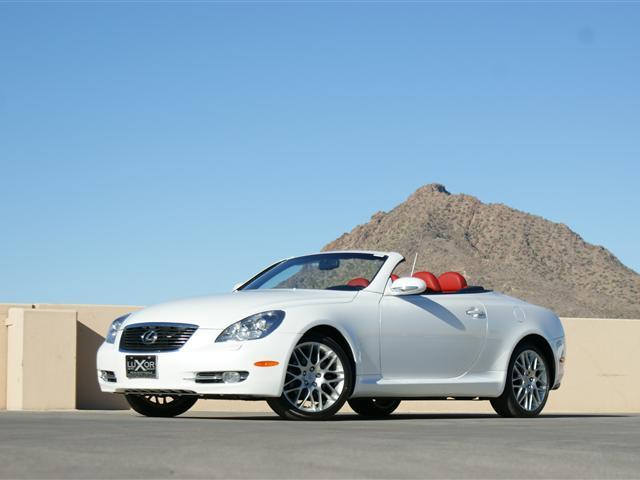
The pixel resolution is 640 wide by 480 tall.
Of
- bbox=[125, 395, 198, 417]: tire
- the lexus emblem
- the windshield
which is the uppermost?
the windshield

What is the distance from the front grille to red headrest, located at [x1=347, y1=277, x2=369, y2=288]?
6.18 ft

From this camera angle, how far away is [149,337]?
10.7 meters

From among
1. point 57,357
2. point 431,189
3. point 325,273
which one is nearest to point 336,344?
point 325,273

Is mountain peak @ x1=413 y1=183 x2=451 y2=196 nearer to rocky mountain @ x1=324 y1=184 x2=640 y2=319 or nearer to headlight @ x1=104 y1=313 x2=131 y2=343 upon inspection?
rocky mountain @ x1=324 y1=184 x2=640 y2=319

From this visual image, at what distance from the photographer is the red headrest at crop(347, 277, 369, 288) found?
11.7 metres

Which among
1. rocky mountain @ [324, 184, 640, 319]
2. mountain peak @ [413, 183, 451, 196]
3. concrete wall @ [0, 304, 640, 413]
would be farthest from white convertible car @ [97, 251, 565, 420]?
mountain peak @ [413, 183, 451, 196]

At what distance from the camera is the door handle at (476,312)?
40.2 feet

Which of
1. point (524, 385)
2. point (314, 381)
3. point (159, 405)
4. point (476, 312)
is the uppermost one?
point (476, 312)

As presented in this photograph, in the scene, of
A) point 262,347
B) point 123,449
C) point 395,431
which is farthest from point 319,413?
point 123,449

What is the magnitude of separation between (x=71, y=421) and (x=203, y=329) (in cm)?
130

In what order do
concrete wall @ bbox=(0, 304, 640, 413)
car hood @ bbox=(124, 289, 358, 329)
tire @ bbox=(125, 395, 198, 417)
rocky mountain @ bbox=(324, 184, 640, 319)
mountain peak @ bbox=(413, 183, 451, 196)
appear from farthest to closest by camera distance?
1. mountain peak @ bbox=(413, 183, 451, 196)
2. rocky mountain @ bbox=(324, 184, 640, 319)
3. concrete wall @ bbox=(0, 304, 640, 413)
4. tire @ bbox=(125, 395, 198, 417)
5. car hood @ bbox=(124, 289, 358, 329)

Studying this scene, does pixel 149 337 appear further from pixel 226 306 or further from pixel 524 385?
pixel 524 385

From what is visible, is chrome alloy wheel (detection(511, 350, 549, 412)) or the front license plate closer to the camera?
the front license plate

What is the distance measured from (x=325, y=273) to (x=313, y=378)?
63.9 inches
